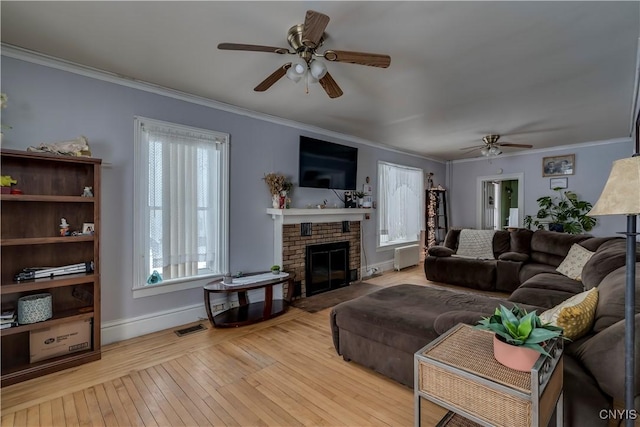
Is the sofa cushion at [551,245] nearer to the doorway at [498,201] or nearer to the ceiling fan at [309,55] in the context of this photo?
the doorway at [498,201]

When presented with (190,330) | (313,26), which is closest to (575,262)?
(313,26)

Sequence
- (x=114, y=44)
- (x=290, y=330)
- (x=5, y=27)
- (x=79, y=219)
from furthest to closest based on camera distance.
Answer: (x=290, y=330) < (x=79, y=219) < (x=114, y=44) < (x=5, y=27)

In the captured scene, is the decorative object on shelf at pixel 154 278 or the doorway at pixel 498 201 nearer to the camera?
the decorative object on shelf at pixel 154 278

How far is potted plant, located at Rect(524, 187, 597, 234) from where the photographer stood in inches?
217

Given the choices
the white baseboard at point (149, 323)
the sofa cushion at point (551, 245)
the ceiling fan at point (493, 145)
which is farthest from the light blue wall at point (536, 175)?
the white baseboard at point (149, 323)

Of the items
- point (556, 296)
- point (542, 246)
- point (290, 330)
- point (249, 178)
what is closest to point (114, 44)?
point (249, 178)

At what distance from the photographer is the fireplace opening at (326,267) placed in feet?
14.2

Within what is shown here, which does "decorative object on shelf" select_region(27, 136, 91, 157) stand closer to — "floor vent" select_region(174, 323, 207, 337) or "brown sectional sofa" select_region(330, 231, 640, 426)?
"floor vent" select_region(174, 323, 207, 337)

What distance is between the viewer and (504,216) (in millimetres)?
7953

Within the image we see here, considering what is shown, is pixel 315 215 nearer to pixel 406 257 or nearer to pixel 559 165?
pixel 406 257

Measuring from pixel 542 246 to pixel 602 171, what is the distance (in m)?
2.55

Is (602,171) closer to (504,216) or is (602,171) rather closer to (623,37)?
(504,216)

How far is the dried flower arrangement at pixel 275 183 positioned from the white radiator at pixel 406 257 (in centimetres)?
298

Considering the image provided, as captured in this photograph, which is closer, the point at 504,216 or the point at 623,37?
the point at 623,37
